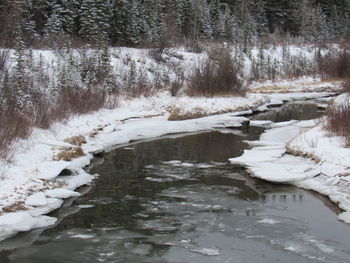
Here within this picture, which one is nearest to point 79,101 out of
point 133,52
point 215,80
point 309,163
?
point 215,80

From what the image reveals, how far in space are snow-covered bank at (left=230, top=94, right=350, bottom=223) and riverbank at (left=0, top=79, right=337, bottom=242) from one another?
408 centimetres

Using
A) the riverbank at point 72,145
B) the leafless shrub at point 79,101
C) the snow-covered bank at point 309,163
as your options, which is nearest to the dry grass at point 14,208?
the riverbank at point 72,145

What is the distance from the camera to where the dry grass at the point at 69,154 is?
9.99 metres

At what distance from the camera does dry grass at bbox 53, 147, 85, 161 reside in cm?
999

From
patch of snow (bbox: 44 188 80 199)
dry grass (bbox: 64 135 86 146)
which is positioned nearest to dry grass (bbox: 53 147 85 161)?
dry grass (bbox: 64 135 86 146)

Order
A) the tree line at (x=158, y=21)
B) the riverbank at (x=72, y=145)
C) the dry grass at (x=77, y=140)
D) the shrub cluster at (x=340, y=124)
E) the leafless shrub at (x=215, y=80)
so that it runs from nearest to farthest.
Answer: the riverbank at (x=72, y=145) < the shrub cluster at (x=340, y=124) < the dry grass at (x=77, y=140) < the leafless shrub at (x=215, y=80) < the tree line at (x=158, y=21)

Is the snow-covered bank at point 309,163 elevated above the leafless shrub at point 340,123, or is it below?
below

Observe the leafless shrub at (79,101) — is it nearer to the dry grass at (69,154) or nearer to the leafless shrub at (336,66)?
the dry grass at (69,154)

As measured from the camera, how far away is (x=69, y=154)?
10398 mm

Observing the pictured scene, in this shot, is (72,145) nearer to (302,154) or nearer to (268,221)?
(302,154)

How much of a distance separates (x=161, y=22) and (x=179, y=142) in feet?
80.0

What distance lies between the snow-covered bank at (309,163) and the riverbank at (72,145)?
408 centimetres

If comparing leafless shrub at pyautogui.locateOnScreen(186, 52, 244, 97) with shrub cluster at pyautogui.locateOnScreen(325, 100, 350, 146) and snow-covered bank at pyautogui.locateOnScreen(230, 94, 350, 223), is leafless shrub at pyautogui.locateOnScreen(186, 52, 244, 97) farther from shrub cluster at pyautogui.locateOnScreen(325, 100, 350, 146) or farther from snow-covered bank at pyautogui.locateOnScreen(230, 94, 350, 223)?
shrub cluster at pyautogui.locateOnScreen(325, 100, 350, 146)

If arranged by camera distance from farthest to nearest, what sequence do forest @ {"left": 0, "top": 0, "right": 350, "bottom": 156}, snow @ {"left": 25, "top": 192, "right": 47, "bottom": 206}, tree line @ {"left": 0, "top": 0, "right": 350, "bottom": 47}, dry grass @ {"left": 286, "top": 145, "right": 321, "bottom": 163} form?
tree line @ {"left": 0, "top": 0, "right": 350, "bottom": 47} → forest @ {"left": 0, "top": 0, "right": 350, "bottom": 156} → dry grass @ {"left": 286, "top": 145, "right": 321, "bottom": 163} → snow @ {"left": 25, "top": 192, "right": 47, "bottom": 206}
